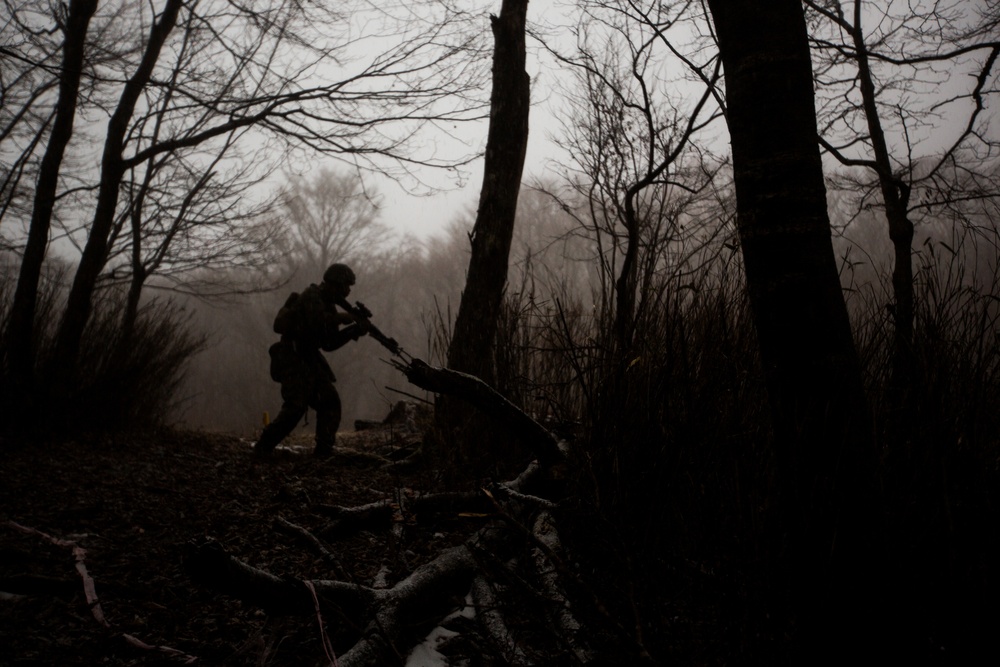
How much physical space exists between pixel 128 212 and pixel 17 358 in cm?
333

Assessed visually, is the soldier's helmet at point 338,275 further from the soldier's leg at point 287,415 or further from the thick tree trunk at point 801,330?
the thick tree trunk at point 801,330

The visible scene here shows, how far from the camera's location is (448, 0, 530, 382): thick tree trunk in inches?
176

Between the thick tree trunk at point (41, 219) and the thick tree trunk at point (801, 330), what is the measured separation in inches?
222

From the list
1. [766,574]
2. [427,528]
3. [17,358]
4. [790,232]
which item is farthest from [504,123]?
[17,358]

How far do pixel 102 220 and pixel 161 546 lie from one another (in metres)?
4.42

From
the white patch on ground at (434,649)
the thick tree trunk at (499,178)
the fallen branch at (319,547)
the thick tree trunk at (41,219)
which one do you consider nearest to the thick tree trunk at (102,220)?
the thick tree trunk at (41,219)

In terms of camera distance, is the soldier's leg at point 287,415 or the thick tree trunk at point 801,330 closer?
the thick tree trunk at point 801,330

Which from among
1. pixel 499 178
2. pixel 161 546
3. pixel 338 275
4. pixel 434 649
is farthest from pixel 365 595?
pixel 338 275

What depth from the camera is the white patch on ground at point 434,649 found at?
1.61 meters

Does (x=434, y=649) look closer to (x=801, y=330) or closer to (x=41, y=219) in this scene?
(x=801, y=330)

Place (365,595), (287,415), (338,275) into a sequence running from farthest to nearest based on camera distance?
(338,275) → (287,415) → (365,595)

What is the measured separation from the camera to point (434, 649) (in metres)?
1.68

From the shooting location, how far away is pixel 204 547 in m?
1.27

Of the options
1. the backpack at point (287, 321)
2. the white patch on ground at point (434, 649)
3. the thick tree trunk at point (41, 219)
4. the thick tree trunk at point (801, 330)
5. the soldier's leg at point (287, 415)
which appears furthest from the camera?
the backpack at point (287, 321)
